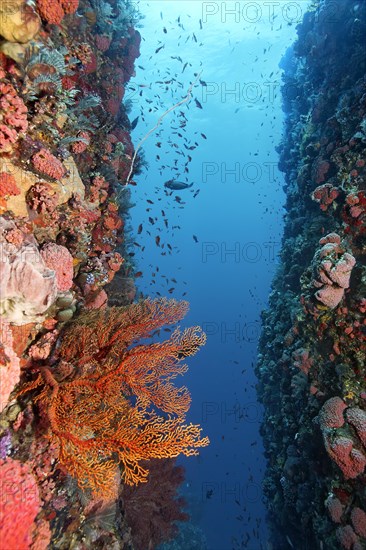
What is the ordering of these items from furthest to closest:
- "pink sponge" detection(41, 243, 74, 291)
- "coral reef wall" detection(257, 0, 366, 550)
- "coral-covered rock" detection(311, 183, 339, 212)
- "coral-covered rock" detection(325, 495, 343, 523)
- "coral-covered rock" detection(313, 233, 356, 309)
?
"coral-covered rock" detection(311, 183, 339, 212) < "coral-covered rock" detection(313, 233, 356, 309) < "coral reef wall" detection(257, 0, 366, 550) < "coral-covered rock" detection(325, 495, 343, 523) < "pink sponge" detection(41, 243, 74, 291)

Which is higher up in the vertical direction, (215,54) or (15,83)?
(215,54)

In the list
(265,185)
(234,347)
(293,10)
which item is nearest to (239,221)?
(265,185)

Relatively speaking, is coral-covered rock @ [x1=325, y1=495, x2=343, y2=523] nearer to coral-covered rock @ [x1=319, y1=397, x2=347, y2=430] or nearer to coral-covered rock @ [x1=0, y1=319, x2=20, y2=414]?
coral-covered rock @ [x1=319, y1=397, x2=347, y2=430]

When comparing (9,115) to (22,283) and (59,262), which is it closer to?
(59,262)

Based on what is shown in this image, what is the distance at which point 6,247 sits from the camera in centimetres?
388

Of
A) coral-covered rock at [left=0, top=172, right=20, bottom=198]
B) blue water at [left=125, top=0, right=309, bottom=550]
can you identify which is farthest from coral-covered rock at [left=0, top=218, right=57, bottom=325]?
blue water at [left=125, top=0, right=309, bottom=550]

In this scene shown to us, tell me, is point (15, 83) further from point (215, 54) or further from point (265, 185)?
point (265, 185)

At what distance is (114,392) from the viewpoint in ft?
14.4

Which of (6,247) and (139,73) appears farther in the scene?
(139,73)

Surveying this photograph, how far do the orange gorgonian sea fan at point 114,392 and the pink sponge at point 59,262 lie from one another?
589mm

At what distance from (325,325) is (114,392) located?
5.44 metres

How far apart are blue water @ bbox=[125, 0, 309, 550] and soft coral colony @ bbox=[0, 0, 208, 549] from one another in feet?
17.5

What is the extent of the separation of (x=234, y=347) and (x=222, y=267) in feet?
112

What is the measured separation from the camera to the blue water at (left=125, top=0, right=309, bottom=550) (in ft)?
96.2
